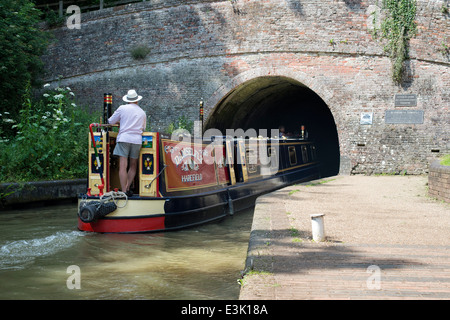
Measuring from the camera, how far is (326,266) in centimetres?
338

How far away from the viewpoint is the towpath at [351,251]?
2.91 m

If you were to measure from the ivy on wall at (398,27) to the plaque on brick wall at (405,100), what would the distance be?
0.36 metres

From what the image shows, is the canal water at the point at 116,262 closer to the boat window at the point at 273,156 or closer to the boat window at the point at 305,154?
the boat window at the point at 273,156

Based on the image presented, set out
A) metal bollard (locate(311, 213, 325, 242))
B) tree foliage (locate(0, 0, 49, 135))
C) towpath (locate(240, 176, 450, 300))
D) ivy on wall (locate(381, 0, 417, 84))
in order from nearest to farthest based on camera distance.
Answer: towpath (locate(240, 176, 450, 300)) → metal bollard (locate(311, 213, 325, 242)) → tree foliage (locate(0, 0, 49, 135)) → ivy on wall (locate(381, 0, 417, 84))

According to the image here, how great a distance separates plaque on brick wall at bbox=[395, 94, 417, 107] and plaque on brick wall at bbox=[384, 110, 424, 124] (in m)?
0.17

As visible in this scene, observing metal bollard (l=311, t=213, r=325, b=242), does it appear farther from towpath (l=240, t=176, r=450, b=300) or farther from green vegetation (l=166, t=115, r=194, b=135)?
green vegetation (l=166, t=115, r=194, b=135)

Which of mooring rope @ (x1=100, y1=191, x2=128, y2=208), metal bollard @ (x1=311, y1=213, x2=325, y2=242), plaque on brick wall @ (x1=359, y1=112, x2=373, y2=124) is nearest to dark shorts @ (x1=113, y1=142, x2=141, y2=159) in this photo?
mooring rope @ (x1=100, y1=191, x2=128, y2=208)

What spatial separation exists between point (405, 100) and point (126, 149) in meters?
7.79

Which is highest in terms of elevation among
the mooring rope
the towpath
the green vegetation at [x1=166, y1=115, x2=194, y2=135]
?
the green vegetation at [x1=166, y1=115, x2=194, y2=135]

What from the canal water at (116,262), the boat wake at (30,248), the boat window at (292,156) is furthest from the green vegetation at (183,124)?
the boat wake at (30,248)

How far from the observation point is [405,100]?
37.8 feet

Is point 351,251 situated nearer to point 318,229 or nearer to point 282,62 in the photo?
point 318,229

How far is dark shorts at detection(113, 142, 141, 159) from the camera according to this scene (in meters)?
6.30
